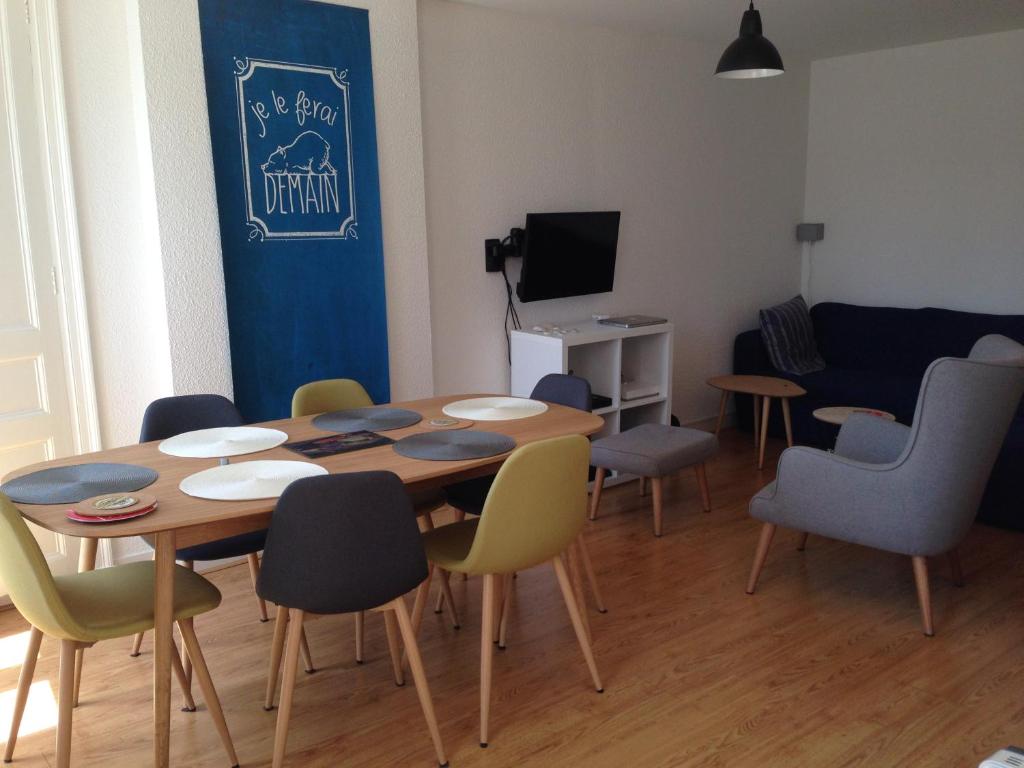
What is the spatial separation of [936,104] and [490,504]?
4.76 m

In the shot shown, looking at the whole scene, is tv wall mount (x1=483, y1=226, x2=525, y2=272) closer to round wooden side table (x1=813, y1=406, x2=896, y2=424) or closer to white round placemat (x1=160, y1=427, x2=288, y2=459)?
round wooden side table (x1=813, y1=406, x2=896, y2=424)

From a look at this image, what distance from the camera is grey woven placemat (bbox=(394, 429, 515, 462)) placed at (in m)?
2.61

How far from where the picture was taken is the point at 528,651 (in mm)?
3021

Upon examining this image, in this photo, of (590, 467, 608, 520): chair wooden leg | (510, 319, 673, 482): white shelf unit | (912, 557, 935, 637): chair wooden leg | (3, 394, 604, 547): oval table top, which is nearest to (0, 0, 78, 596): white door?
(3, 394, 604, 547): oval table top

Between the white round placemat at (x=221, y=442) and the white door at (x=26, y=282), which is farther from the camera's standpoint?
the white door at (x=26, y=282)

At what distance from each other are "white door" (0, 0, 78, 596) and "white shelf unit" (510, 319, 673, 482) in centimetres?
222

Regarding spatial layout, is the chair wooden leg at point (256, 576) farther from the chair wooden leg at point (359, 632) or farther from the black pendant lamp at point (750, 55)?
the black pendant lamp at point (750, 55)

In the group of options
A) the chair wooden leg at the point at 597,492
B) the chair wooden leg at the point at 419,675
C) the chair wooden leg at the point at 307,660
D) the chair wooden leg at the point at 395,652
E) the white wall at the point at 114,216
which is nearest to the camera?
the chair wooden leg at the point at 419,675

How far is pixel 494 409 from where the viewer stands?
3.21 m

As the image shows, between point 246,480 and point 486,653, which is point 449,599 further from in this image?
point 246,480

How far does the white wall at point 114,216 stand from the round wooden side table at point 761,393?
10.8 feet

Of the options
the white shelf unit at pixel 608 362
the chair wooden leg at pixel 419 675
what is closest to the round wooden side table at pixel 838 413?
the white shelf unit at pixel 608 362

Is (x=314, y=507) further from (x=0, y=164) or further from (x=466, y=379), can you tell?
(x=466, y=379)

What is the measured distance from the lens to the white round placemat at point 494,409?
3123 mm
